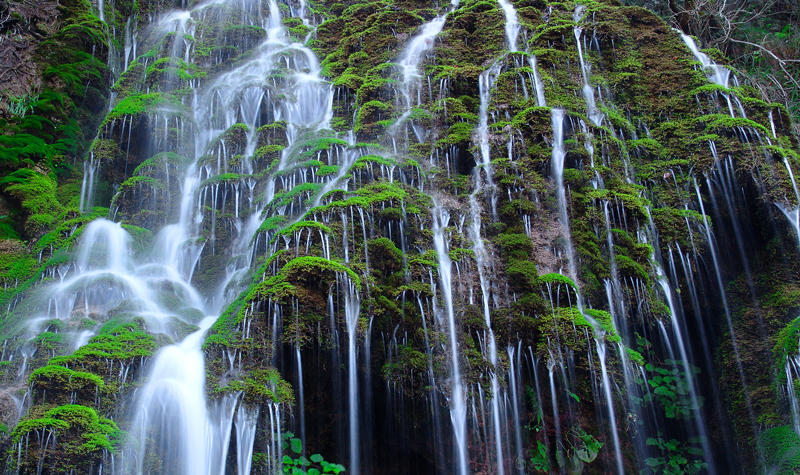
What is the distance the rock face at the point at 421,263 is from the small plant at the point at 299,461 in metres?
0.04

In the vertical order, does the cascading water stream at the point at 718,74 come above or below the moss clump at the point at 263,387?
above

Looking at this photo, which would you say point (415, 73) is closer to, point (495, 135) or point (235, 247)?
point (495, 135)


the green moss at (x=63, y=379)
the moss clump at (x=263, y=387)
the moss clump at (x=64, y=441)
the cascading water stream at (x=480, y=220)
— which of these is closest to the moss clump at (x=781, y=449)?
the cascading water stream at (x=480, y=220)

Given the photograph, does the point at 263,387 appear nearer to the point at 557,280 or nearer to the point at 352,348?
the point at 352,348

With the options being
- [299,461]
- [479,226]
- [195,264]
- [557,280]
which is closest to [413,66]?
[479,226]

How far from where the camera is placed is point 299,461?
304 inches

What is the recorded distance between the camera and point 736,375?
32.3ft

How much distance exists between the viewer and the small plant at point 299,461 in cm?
757

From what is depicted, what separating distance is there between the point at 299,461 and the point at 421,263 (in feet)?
12.1

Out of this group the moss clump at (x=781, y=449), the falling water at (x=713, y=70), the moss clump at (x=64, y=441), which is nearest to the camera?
the moss clump at (x=64, y=441)

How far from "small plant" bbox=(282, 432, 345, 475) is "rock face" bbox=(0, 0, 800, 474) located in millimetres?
36

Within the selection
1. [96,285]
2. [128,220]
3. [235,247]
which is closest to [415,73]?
[235,247]

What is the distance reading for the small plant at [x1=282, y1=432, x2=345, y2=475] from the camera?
298 inches

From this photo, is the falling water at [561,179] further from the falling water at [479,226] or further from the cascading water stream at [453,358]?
the cascading water stream at [453,358]
